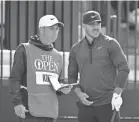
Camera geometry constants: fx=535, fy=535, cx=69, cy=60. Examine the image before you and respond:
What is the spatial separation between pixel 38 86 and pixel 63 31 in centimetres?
301

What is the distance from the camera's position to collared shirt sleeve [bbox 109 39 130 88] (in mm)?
5465

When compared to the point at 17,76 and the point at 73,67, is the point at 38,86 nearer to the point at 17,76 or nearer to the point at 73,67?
the point at 17,76

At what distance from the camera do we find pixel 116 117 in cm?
566

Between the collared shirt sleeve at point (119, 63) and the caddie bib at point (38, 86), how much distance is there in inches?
27.3

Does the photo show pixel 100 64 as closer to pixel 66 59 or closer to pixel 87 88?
pixel 87 88

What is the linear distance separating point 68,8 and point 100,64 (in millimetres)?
2770

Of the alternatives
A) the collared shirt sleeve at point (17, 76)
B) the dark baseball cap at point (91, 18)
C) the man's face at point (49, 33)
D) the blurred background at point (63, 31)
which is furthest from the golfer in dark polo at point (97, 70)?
the blurred background at point (63, 31)

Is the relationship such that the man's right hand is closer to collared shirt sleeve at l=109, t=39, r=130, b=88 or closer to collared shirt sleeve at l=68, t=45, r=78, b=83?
collared shirt sleeve at l=68, t=45, r=78, b=83

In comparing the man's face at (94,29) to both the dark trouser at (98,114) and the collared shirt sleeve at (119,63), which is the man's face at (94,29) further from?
the dark trouser at (98,114)

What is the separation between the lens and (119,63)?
Answer: 5504 millimetres

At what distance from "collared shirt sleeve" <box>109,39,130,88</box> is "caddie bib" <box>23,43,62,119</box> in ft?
2.28

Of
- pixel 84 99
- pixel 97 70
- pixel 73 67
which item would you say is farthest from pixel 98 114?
pixel 73 67

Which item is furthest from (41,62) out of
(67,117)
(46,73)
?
(67,117)

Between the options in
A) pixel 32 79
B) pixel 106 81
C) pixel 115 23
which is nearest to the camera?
pixel 32 79
